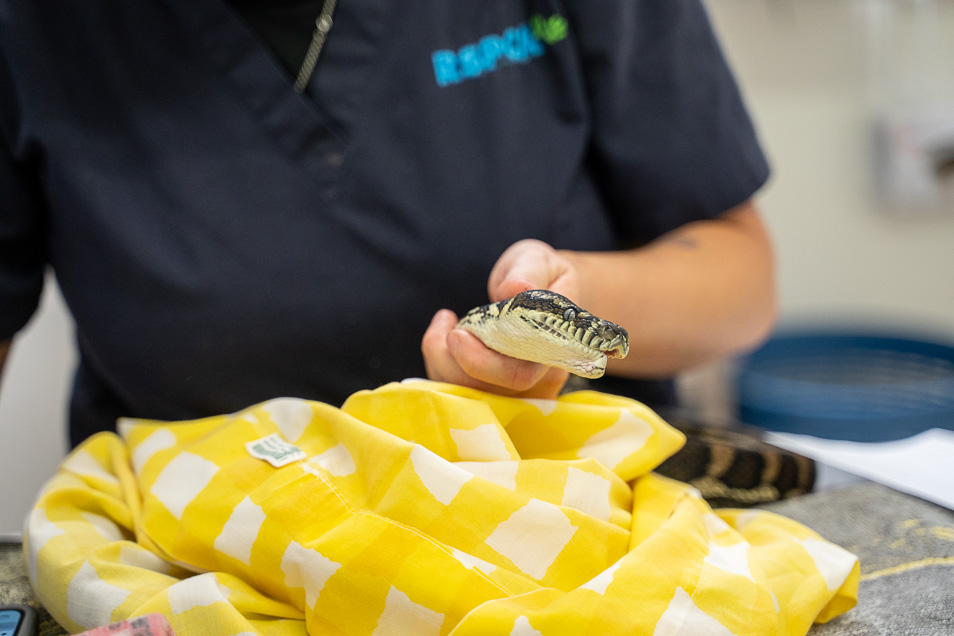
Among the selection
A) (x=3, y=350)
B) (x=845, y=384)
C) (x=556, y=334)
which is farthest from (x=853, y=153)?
(x=3, y=350)

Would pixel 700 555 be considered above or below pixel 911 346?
above

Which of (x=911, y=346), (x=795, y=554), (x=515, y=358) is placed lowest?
(x=911, y=346)

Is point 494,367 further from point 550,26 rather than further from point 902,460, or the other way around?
point 902,460

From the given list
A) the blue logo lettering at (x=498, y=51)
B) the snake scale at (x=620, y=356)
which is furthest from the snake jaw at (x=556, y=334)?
the blue logo lettering at (x=498, y=51)

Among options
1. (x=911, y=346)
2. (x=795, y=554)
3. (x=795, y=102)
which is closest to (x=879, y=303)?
(x=911, y=346)

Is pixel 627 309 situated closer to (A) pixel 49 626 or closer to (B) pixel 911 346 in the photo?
(A) pixel 49 626

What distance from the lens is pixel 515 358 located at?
40 centimetres

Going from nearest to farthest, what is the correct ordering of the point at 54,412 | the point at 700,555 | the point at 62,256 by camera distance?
the point at 700,555, the point at 62,256, the point at 54,412

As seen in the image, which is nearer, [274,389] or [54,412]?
[274,389]

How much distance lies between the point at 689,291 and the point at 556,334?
1.09ft

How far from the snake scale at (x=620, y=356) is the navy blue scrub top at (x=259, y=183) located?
0.12 m

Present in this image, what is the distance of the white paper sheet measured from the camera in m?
0.57

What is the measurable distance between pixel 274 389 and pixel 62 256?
8.2 inches

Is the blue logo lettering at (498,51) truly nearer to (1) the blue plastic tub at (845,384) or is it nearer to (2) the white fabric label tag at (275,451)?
(2) the white fabric label tag at (275,451)
